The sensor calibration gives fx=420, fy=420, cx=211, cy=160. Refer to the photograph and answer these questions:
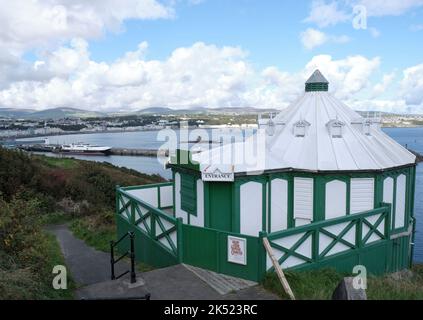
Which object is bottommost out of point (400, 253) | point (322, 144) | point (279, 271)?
point (400, 253)

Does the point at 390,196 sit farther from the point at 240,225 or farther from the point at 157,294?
the point at 157,294

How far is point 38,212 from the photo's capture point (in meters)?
14.3

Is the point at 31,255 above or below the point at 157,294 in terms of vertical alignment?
above

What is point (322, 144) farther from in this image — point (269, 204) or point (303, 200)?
point (269, 204)

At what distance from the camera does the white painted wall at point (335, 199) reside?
12.5 m

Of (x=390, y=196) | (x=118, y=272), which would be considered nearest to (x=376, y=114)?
(x=390, y=196)

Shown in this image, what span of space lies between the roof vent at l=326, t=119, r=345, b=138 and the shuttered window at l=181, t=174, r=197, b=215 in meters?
4.78

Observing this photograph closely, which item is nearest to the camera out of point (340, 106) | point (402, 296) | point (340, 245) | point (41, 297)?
point (41, 297)

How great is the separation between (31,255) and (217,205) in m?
4.95

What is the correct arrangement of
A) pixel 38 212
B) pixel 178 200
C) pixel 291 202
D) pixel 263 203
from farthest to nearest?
pixel 38 212
pixel 178 200
pixel 291 202
pixel 263 203

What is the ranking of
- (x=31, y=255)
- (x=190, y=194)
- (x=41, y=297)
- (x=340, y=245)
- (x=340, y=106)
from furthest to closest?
(x=340, y=106) < (x=190, y=194) < (x=340, y=245) < (x=31, y=255) < (x=41, y=297)

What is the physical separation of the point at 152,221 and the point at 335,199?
5.52 m

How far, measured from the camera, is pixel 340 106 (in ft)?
49.2

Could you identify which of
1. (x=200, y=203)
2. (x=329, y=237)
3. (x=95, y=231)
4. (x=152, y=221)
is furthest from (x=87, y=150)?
(x=329, y=237)
